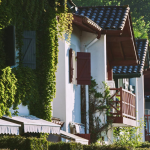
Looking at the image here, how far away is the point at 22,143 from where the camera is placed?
9758mm

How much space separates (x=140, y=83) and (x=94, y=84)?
12958 millimetres

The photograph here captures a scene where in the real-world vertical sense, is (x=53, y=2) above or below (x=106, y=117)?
above

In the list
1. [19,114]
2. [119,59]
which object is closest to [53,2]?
[19,114]

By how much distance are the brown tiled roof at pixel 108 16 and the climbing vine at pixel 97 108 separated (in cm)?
246

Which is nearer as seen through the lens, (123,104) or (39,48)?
(39,48)

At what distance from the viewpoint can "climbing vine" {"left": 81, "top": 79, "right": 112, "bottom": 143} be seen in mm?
18188

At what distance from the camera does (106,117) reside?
61.2ft

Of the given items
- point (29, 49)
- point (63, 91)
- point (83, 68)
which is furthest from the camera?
point (83, 68)

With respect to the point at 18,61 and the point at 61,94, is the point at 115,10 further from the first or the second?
the point at 18,61

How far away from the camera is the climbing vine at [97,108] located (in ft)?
59.7

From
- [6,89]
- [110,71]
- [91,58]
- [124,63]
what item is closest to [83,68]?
[91,58]

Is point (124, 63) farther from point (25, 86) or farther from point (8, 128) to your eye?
point (8, 128)

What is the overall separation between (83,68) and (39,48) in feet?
12.1

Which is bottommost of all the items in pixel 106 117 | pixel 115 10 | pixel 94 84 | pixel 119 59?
pixel 106 117
